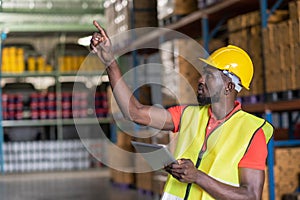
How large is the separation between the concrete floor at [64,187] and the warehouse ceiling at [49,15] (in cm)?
342

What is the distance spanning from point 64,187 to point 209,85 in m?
8.27

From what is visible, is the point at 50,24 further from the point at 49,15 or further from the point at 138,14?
the point at 138,14

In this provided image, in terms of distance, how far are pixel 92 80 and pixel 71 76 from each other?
50 cm

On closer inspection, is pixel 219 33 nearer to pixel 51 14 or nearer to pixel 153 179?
pixel 153 179

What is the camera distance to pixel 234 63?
3.22 meters

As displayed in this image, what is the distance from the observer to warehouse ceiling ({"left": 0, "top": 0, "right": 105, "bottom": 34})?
1541cm

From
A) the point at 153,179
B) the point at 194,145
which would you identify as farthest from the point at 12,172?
the point at 194,145

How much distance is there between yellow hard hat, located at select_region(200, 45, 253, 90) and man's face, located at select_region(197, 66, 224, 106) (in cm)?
4

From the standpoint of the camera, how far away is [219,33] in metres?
8.97

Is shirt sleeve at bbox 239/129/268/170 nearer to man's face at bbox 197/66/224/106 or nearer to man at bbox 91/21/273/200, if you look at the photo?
man at bbox 91/21/273/200

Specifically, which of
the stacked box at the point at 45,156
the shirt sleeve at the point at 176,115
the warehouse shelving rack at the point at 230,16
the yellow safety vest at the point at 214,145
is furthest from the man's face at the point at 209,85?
the stacked box at the point at 45,156

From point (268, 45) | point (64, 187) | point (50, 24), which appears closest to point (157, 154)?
point (268, 45)

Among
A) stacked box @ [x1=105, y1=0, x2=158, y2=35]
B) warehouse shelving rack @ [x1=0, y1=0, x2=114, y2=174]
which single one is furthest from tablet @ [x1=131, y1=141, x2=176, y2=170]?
warehouse shelving rack @ [x1=0, y1=0, x2=114, y2=174]

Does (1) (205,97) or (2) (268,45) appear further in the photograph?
(2) (268,45)
